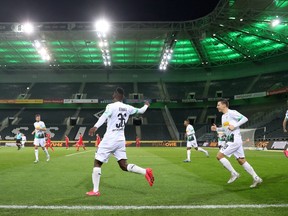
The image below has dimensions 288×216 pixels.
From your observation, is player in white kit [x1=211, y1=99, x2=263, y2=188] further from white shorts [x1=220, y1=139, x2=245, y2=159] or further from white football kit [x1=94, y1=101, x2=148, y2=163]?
white football kit [x1=94, y1=101, x2=148, y2=163]

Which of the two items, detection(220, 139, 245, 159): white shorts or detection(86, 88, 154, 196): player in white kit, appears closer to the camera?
detection(86, 88, 154, 196): player in white kit

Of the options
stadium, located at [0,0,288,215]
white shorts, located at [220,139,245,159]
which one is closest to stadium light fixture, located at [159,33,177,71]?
stadium, located at [0,0,288,215]

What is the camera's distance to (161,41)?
155ft

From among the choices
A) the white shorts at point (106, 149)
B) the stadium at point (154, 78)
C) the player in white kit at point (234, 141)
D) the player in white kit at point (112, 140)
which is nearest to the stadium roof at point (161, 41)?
the stadium at point (154, 78)

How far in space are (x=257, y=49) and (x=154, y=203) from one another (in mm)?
48984

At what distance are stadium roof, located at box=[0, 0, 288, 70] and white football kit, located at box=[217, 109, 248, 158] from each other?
28.3 meters

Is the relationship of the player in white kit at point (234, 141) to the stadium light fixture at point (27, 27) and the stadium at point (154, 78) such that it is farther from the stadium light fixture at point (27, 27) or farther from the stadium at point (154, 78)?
the stadium light fixture at point (27, 27)

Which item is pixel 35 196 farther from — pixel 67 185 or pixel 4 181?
pixel 4 181

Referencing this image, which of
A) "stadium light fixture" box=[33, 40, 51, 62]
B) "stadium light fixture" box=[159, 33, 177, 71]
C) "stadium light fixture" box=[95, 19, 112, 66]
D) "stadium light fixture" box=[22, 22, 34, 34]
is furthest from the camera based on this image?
"stadium light fixture" box=[33, 40, 51, 62]

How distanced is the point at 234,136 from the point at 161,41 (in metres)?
39.7

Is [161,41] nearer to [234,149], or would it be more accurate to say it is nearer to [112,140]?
[234,149]

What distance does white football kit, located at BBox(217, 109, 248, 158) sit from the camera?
29.0 feet

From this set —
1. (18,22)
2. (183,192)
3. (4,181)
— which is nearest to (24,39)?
(18,22)

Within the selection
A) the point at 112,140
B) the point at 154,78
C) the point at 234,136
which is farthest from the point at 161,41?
the point at 112,140
